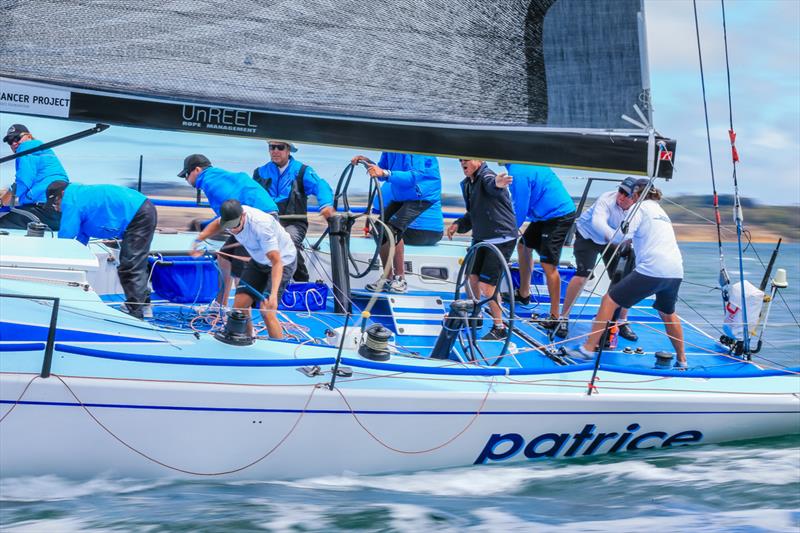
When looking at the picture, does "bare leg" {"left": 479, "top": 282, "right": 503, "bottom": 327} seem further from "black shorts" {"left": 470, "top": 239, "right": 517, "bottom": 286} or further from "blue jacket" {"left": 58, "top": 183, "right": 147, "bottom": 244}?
"blue jacket" {"left": 58, "top": 183, "right": 147, "bottom": 244}

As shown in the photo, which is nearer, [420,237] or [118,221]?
[118,221]

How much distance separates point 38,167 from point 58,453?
11.6 ft

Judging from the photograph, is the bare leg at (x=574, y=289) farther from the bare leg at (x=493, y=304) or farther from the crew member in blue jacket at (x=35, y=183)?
the crew member in blue jacket at (x=35, y=183)

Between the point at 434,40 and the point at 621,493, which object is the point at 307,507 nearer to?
the point at 621,493

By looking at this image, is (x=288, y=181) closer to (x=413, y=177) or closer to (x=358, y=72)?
(x=413, y=177)

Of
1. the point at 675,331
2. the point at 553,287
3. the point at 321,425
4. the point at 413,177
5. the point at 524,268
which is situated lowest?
the point at 321,425

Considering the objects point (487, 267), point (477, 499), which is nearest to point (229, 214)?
point (487, 267)

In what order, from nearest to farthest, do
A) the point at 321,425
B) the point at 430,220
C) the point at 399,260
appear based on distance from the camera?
1. the point at 321,425
2. the point at 399,260
3. the point at 430,220

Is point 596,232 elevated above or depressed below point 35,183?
below

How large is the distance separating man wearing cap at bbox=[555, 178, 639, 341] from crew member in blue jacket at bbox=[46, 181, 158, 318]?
2.37 m

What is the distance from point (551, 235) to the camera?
585cm

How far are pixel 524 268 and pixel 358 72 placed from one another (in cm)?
279

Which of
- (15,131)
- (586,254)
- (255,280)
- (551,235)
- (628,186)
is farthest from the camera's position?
(15,131)

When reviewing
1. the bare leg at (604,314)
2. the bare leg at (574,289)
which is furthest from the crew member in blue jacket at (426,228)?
the bare leg at (604,314)
